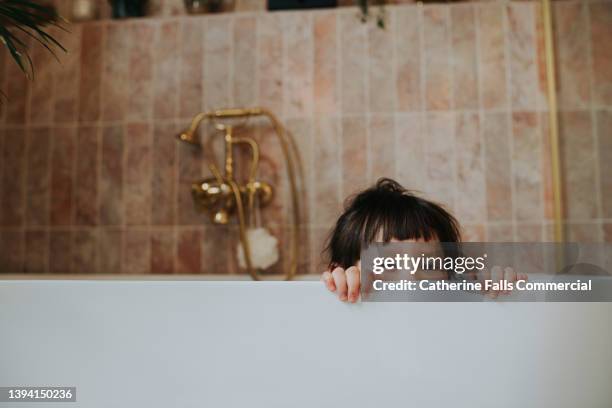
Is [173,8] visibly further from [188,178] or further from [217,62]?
[188,178]

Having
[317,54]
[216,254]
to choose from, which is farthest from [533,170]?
[216,254]

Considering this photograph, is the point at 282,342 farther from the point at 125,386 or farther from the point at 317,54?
the point at 317,54

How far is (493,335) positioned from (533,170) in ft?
4.08

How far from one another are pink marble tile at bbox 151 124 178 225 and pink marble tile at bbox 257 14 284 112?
34cm

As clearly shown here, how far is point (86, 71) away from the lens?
167cm

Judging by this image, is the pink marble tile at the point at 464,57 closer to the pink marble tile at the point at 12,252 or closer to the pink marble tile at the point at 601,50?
the pink marble tile at the point at 601,50

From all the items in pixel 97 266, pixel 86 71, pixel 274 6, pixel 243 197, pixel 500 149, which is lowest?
pixel 97 266

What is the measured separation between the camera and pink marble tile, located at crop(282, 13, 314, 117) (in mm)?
1592

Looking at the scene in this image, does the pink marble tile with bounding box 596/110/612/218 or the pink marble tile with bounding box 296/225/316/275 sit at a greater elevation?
the pink marble tile with bounding box 596/110/612/218

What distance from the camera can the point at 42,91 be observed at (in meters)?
1.68

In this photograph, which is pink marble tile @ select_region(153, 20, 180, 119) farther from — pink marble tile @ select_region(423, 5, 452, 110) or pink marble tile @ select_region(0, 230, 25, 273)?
pink marble tile @ select_region(423, 5, 452, 110)

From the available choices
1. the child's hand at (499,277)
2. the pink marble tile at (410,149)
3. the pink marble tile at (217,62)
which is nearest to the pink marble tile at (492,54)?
the pink marble tile at (410,149)

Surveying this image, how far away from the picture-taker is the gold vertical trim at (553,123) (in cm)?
148

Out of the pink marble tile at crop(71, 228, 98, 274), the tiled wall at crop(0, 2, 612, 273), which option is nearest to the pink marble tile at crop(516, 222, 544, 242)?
the tiled wall at crop(0, 2, 612, 273)
